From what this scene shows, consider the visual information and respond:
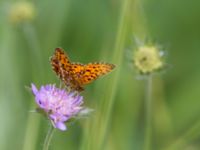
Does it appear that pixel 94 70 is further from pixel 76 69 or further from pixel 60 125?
pixel 60 125

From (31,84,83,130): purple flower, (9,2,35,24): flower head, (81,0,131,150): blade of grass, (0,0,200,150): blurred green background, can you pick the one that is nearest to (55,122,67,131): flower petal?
(31,84,83,130): purple flower

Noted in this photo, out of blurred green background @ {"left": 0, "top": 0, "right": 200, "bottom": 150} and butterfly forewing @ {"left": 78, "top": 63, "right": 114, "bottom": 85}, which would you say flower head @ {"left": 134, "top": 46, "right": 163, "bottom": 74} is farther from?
butterfly forewing @ {"left": 78, "top": 63, "right": 114, "bottom": 85}

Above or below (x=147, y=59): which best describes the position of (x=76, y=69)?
below

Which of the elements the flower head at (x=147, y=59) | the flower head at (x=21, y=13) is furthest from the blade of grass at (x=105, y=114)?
the flower head at (x=21, y=13)

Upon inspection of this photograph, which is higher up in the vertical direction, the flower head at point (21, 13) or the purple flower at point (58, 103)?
the flower head at point (21, 13)

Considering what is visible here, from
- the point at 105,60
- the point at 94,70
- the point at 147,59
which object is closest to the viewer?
the point at 94,70

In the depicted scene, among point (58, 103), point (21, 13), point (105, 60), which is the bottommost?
point (58, 103)

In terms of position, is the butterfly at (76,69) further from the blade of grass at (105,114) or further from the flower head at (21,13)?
the flower head at (21,13)

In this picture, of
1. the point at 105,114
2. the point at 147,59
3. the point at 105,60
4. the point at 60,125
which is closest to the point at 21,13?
the point at 105,60
